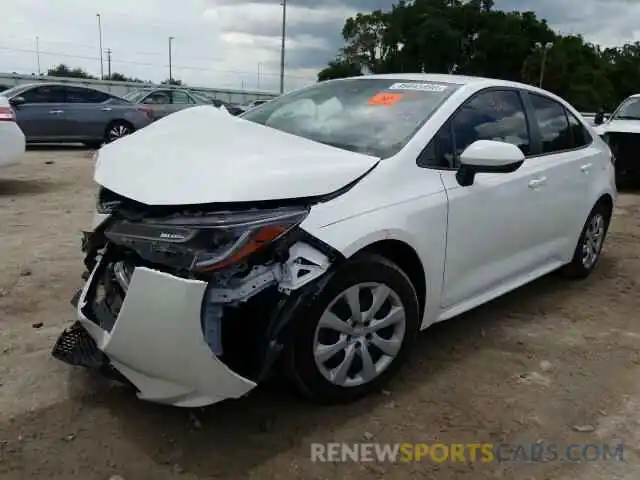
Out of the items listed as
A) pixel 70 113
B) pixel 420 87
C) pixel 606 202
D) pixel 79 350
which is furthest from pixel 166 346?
pixel 70 113

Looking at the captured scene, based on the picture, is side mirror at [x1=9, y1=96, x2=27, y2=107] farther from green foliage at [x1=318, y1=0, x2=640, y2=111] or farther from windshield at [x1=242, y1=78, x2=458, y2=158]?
green foliage at [x1=318, y1=0, x2=640, y2=111]

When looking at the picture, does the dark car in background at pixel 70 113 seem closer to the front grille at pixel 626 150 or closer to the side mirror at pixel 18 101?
the side mirror at pixel 18 101

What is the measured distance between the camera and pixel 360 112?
3.66 metres

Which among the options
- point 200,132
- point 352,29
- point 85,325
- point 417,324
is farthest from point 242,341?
point 352,29

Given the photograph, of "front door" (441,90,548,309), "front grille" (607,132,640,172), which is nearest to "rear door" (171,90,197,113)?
"front grille" (607,132,640,172)

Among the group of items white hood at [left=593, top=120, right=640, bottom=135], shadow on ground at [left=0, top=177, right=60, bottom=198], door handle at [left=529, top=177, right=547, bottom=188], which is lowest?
shadow on ground at [left=0, top=177, right=60, bottom=198]

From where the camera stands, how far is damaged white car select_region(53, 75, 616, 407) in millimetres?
2547

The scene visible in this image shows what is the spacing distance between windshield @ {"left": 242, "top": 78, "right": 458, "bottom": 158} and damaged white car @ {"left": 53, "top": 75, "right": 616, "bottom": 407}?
0.01 metres

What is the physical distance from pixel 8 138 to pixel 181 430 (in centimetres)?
632

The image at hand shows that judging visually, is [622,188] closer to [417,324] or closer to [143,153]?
[417,324]

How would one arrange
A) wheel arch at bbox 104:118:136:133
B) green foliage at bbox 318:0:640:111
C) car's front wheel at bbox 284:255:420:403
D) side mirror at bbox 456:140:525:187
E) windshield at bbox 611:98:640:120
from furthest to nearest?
1. green foliage at bbox 318:0:640:111
2. wheel arch at bbox 104:118:136:133
3. windshield at bbox 611:98:640:120
4. side mirror at bbox 456:140:525:187
5. car's front wheel at bbox 284:255:420:403

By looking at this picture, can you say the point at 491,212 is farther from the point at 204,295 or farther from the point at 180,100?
the point at 180,100

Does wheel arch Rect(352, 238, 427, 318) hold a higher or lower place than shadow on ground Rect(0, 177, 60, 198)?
higher

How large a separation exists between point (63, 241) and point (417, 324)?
377 cm
